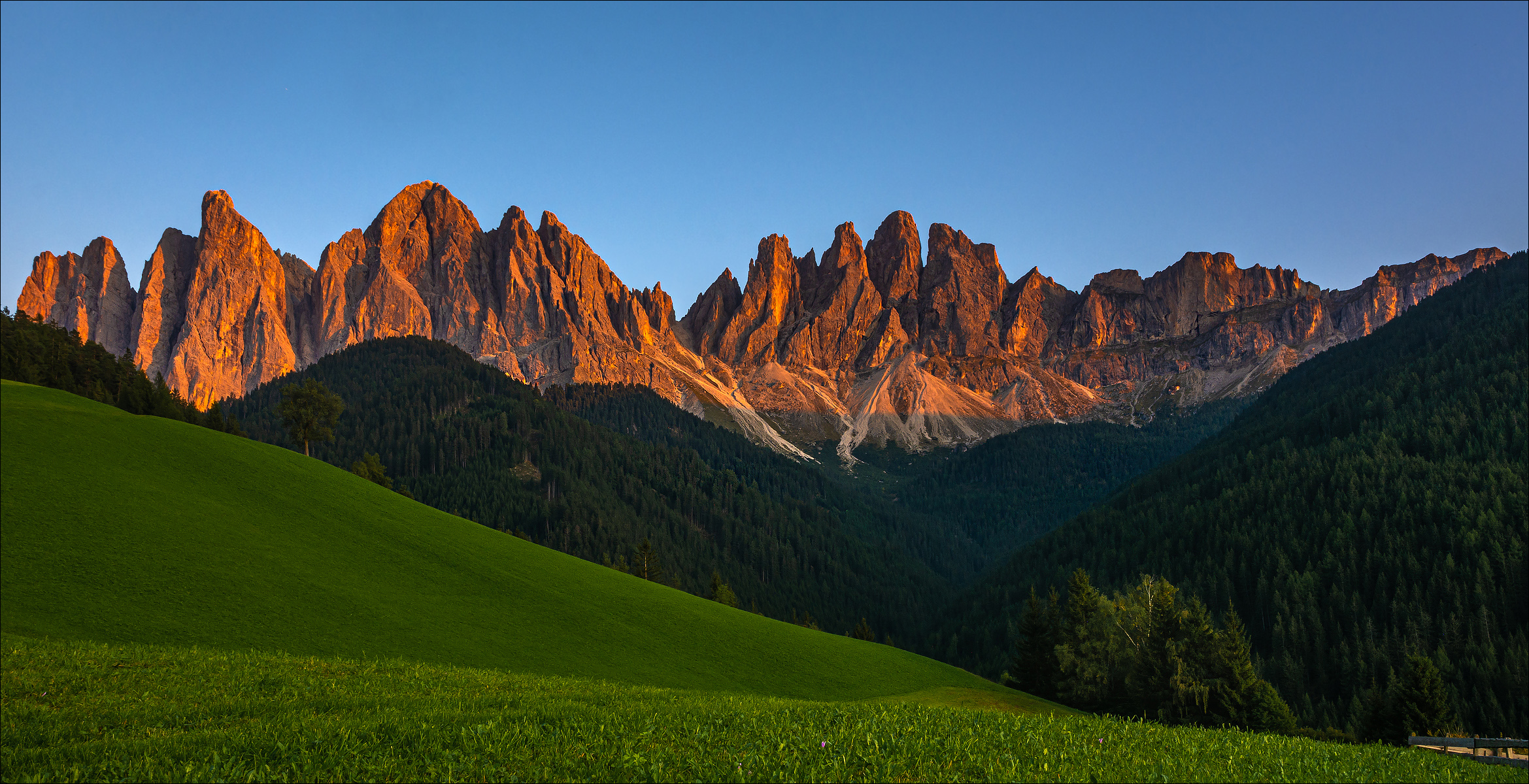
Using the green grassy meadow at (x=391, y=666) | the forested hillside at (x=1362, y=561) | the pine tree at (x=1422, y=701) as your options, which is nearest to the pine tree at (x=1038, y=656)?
the green grassy meadow at (x=391, y=666)

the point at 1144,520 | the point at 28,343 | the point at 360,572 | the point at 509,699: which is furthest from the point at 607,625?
the point at 1144,520

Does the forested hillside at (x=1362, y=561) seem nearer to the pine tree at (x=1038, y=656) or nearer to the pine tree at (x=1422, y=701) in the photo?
the pine tree at (x=1038, y=656)

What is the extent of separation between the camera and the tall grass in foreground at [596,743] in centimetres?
1030

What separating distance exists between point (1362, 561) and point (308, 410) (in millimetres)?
174417

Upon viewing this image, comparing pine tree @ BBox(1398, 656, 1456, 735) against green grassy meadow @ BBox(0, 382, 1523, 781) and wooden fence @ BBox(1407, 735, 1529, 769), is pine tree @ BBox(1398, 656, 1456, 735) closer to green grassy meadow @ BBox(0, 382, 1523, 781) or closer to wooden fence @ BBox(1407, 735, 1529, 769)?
green grassy meadow @ BBox(0, 382, 1523, 781)

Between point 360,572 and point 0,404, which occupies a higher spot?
point 0,404

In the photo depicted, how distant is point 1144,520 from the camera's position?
640 ft

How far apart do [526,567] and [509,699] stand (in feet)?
A: 140

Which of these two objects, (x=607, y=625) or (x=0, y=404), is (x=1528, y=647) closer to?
(x=607, y=625)

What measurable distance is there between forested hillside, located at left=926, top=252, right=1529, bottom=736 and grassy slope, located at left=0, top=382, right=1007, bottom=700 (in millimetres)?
73004

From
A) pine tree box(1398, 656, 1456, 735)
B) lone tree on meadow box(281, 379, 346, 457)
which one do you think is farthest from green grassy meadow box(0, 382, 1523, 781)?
lone tree on meadow box(281, 379, 346, 457)

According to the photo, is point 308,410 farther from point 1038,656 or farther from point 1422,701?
point 1422,701

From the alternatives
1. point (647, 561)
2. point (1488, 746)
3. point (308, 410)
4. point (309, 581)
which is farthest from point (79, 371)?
point (1488, 746)

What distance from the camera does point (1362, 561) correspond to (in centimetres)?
14412
